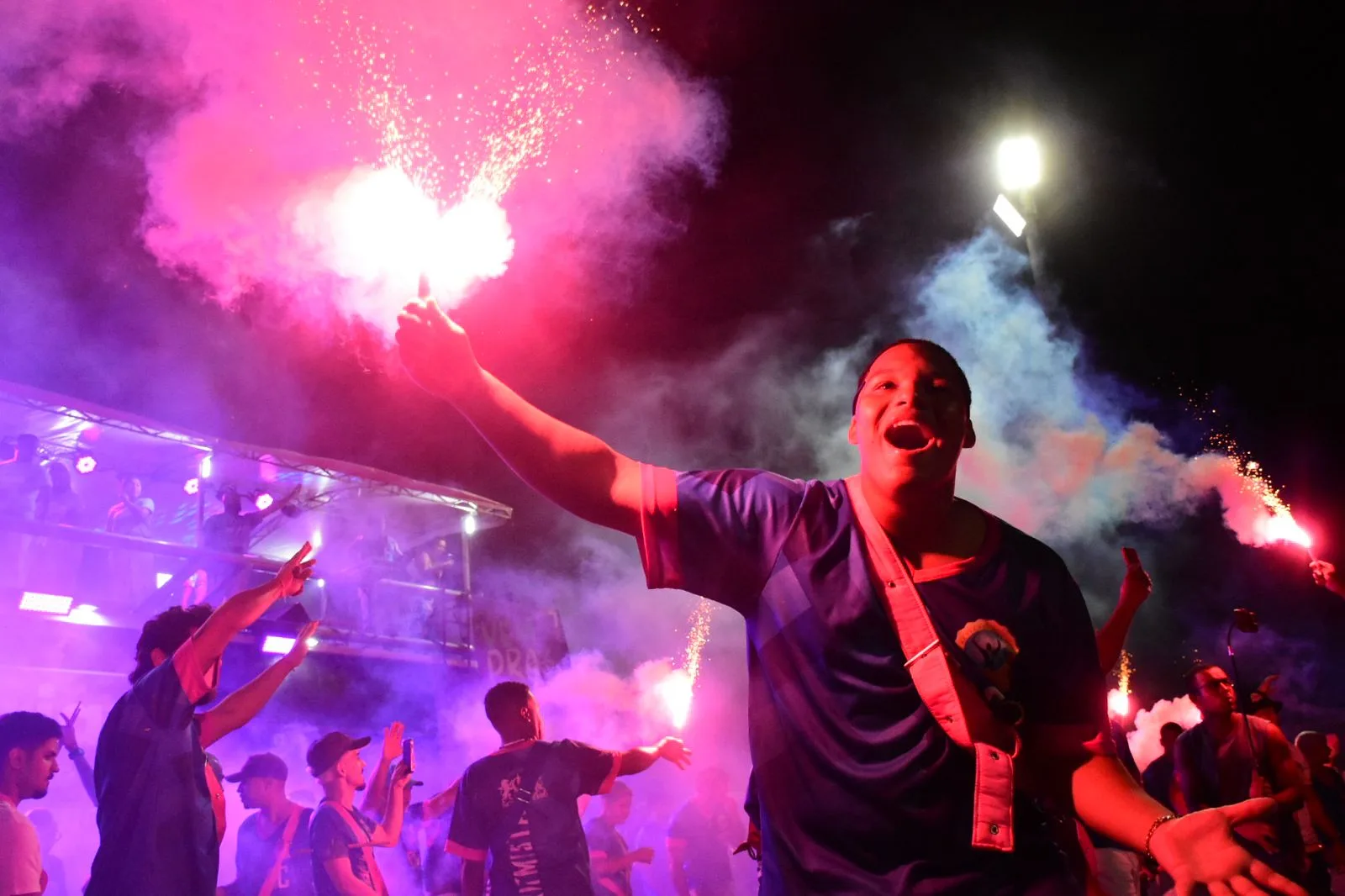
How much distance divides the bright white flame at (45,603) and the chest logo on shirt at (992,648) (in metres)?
14.2

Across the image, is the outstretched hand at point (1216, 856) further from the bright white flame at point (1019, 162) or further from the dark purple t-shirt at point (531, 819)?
the bright white flame at point (1019, 162)

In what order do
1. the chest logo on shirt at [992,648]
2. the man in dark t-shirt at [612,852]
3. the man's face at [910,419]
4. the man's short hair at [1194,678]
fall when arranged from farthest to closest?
the man in dark t-shirt at [612,852] < the man's short hair at [1194,678] < the man's face at [910,419] < the chest logo on shirt at [992,648]

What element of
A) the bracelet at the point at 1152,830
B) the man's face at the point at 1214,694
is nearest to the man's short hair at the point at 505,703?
the bracelet at the point at 1152,830

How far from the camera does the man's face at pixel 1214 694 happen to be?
6539mm

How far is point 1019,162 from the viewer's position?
14305 millimetres

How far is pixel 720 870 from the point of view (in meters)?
10.1

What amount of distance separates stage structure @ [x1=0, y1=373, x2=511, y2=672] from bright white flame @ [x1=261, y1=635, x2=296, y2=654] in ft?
0.10

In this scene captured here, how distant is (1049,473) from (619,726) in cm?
972

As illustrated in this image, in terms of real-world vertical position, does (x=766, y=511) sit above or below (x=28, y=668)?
below

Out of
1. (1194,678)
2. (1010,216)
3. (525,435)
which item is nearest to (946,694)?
(525,435)

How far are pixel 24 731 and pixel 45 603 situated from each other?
31.7ft

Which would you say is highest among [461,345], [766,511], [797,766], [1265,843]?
[461,345]

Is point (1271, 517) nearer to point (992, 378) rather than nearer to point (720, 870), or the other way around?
point (992, 378)

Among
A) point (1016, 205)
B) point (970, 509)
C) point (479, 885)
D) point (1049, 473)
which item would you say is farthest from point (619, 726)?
point (970, 509)
